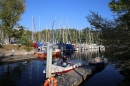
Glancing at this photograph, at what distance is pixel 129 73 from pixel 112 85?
3.26 metres

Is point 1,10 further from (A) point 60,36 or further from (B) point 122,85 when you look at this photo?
(B) point 122,85

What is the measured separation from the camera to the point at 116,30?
8062 mm

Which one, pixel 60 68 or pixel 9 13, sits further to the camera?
pixel 9 13

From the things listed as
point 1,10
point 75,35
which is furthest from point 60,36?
point 1,10

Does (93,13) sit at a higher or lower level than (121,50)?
higher

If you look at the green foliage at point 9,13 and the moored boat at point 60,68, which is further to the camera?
the green foliage at point 9,13

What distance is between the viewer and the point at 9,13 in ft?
136

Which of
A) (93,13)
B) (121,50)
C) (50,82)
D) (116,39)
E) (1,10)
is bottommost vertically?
(50,82)

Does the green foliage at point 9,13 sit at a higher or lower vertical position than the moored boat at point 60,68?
higher

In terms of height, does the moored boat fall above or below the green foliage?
below

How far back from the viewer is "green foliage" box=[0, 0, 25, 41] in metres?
41.5

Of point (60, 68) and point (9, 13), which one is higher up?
point (9, 13)

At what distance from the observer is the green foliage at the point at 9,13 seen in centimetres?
4150

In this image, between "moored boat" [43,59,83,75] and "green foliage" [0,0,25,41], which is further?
"green foliage" [0,0,25,41]
